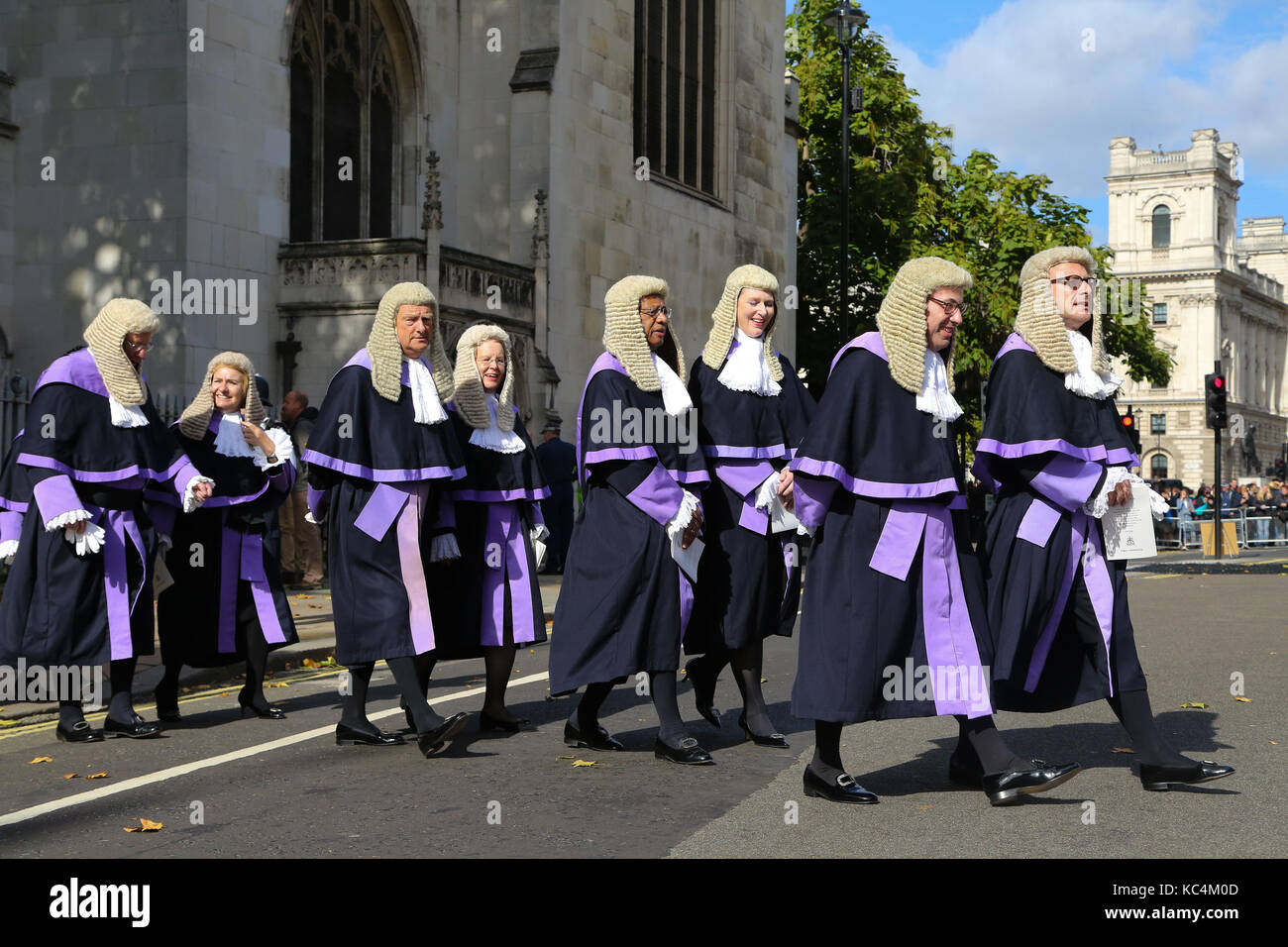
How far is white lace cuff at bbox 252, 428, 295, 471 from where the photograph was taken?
9.10 metres

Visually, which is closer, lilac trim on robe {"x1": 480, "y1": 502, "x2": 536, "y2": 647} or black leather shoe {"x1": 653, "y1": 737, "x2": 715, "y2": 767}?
black leather shoe {"x1": 653, "y1": 737, "x2": 715, "y2": 767}

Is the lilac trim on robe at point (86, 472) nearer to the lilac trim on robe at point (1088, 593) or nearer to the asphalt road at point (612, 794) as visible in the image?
the asphalt road at point (612, 794)

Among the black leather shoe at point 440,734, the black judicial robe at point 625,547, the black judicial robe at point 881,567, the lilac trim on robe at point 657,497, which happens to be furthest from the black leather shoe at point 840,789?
the black leather shoe at point 440,734

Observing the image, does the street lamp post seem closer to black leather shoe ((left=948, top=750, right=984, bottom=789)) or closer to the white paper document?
the white paper document

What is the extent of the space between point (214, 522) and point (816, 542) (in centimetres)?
391

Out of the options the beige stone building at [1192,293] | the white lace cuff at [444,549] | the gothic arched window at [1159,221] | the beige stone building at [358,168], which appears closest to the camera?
the white lace cuff at [444,549]

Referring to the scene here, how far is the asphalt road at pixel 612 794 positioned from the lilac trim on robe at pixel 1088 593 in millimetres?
493

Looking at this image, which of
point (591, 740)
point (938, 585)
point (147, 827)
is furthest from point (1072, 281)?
point (147, 827)

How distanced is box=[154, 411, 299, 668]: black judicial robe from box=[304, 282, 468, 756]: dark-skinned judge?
1.12 meters

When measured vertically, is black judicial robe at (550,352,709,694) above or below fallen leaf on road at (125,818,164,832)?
above

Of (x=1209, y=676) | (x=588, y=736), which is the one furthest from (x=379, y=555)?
(x=1209, y=676)

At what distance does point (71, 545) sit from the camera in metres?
8.32

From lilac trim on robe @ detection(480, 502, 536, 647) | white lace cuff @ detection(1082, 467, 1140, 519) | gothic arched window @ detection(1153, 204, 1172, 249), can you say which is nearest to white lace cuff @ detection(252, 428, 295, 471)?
lilac trim on robe @ detection(480, 502, 536, 647)

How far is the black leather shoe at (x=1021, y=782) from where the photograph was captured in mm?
6152
